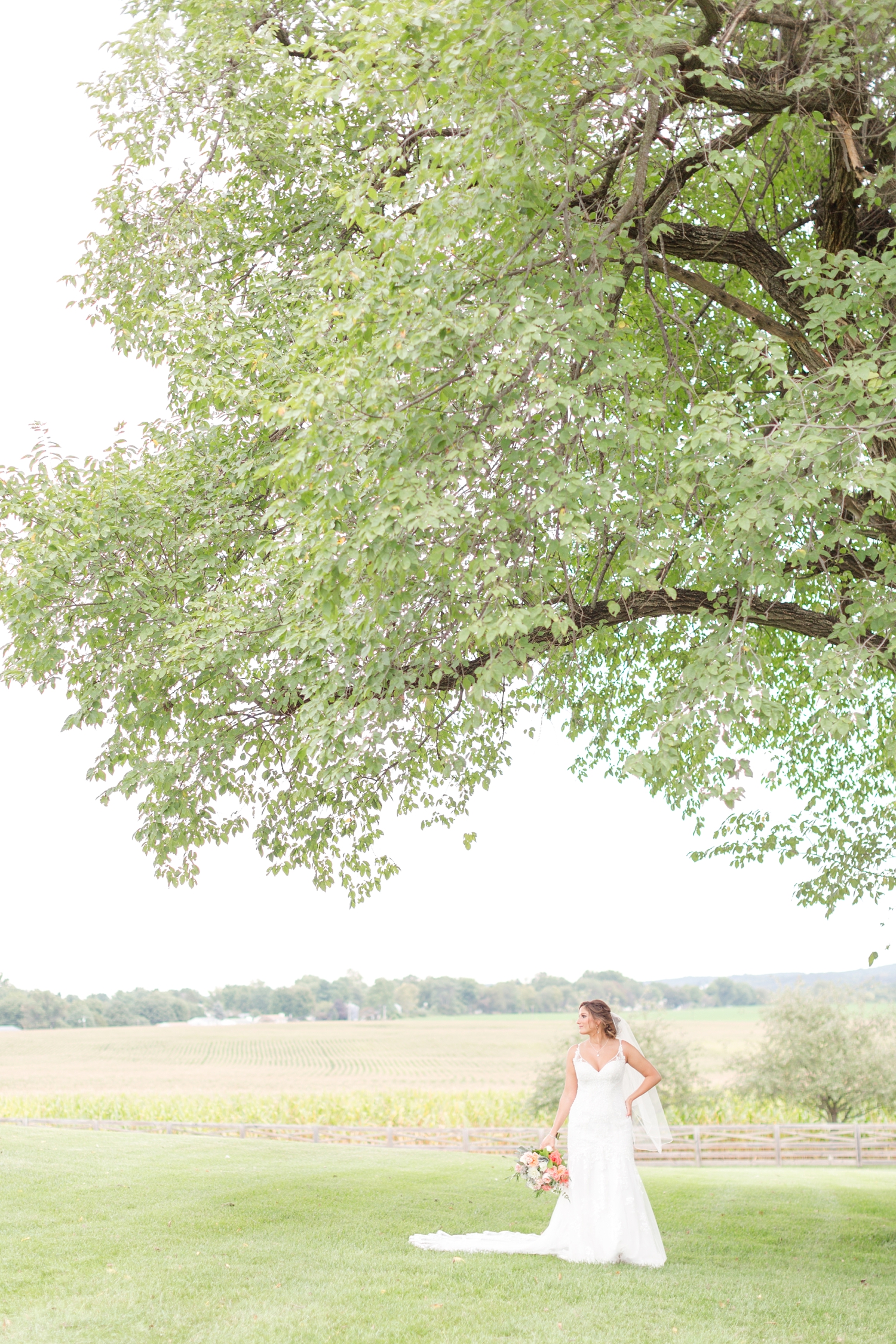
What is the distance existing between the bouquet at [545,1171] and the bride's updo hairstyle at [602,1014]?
1115mm

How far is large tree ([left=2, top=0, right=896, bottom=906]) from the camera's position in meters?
8.02

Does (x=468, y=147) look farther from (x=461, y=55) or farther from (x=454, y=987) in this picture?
(x=454, y=987)

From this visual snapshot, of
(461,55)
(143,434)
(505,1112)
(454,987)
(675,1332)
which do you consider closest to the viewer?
(675,1332)

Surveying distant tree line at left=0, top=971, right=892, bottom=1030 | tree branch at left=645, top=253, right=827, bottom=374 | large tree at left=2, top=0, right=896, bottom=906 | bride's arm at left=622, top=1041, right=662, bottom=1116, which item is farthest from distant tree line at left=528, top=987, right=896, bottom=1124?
distant tree line at left=0, top=971, right=892, bottom=1030

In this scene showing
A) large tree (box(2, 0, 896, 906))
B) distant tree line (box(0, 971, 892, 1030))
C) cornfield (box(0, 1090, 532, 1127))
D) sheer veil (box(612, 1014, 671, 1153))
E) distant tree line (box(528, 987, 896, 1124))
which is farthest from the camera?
distant tree line (box(0, 971, 892, 1030))

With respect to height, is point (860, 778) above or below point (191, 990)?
above

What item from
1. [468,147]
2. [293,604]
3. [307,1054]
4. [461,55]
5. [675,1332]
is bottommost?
[307,1054]

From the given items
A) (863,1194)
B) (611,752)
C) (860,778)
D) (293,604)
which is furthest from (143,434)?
(863,1194)

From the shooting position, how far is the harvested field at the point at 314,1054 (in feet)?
161

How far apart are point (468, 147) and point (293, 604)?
14.3 feet

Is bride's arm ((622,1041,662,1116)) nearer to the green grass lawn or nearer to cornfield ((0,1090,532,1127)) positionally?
the green grass lawn

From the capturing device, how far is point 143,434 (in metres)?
13.1

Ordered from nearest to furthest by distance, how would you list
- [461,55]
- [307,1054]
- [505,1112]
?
[461,55] < [505,1112] < [307,1054]

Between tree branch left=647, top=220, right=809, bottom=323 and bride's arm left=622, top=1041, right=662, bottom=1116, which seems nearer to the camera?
bride's arm left=622, top=1041, right=662, bottom=1116
